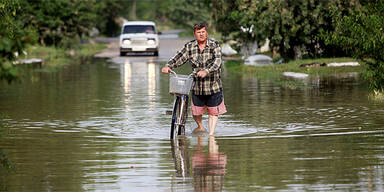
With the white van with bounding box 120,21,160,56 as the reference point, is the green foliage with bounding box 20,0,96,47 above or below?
above

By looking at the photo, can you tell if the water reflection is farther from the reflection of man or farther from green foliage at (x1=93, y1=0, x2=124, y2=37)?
green foliage at (x1=93, y1=0, x2=124, y2=37)

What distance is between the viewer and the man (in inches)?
469

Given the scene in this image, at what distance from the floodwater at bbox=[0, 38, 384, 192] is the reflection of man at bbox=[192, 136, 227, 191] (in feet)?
0.04

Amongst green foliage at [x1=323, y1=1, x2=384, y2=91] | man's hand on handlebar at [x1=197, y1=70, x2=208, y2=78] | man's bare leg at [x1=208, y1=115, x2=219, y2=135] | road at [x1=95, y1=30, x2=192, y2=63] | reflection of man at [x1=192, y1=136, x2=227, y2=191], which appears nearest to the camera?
reflection of man at [x1=192, y1=136, x2=227, y2=191]

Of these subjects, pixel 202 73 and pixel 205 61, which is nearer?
pixel 202 73

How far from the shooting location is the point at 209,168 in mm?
9680

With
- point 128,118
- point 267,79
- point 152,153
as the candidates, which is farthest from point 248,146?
point 267,79

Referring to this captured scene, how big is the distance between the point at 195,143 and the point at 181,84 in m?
0.86

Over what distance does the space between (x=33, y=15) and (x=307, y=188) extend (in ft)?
138

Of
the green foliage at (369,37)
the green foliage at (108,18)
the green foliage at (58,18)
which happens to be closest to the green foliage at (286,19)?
the green foliage at (369,37)

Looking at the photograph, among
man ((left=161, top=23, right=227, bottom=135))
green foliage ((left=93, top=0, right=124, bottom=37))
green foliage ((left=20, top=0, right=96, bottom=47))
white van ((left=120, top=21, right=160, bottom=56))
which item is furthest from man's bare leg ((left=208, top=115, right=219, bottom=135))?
green foliage ((left=93, top=0, right=124, bottom=37))

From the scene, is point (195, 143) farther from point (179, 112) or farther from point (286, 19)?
point (286, 19)

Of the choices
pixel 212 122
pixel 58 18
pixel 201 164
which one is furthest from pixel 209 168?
pixel 58 18

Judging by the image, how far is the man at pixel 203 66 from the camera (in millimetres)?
11914
